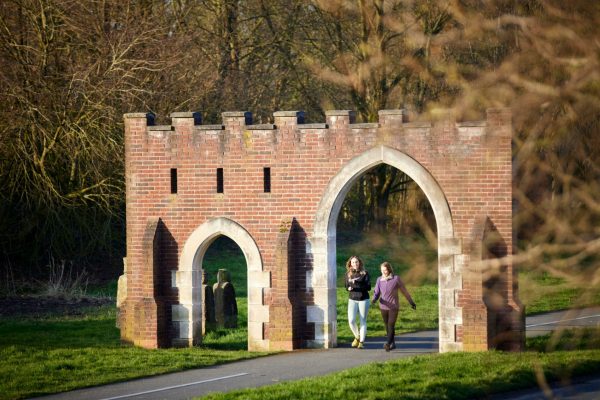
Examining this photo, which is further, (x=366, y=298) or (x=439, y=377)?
(x=366, y=298)

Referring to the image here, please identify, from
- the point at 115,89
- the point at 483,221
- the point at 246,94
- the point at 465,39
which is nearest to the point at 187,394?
the point at 483,221

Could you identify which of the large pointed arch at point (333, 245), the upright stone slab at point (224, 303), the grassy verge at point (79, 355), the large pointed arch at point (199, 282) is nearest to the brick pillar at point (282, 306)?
the large pointed arch at point (199, 282)

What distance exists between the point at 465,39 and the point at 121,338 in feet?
52.4

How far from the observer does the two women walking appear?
19703mm

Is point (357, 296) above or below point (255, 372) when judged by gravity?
above

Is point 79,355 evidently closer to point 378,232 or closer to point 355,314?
point 355,314

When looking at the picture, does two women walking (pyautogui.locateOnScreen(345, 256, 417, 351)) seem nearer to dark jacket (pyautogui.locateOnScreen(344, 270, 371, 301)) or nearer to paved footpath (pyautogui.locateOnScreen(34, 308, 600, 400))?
dark jacket (pyautogui.locateOnScreen(344, 270, 371, 301))

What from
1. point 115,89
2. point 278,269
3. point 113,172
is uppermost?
point 115,89

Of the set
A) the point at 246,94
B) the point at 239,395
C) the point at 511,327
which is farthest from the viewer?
the point at 246,94

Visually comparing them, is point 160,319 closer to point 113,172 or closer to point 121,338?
point 121,338

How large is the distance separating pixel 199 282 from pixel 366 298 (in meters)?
→ 3.05

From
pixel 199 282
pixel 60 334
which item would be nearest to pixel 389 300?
pixel 199 282

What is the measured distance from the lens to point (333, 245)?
20250mm

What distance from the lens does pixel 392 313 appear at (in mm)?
19609
